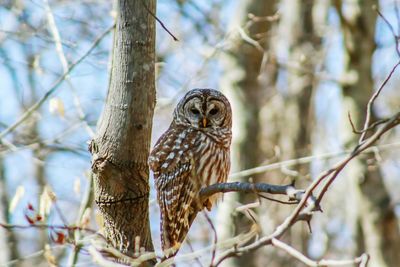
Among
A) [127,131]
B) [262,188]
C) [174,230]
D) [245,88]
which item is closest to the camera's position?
[262,188]

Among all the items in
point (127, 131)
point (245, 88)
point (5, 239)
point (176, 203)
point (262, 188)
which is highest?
point (245, 88)

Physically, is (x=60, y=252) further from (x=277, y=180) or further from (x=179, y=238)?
(x=179, y=238)

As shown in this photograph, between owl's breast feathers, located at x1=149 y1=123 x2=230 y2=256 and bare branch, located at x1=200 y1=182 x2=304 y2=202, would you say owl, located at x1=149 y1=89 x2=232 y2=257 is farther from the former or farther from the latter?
bare branch, located at x1=200 y1=182 x2=304 y2=202

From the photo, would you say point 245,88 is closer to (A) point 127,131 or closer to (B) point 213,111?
(B) point 213,111

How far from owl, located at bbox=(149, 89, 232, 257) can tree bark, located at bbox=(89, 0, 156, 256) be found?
123 cm

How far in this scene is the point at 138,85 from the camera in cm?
397

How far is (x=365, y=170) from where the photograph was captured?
875cm

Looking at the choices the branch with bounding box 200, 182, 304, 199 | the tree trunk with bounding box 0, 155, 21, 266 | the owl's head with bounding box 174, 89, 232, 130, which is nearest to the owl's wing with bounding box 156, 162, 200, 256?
the owl's head with bounding box 174, 89, 232, 130

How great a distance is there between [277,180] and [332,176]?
9141 millimetres

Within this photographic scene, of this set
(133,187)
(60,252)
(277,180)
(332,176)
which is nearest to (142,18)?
(133,187)

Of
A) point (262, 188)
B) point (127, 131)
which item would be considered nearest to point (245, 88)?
point (127, 131)

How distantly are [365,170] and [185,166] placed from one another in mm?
3699

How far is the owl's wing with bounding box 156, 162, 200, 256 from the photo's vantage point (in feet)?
18.3

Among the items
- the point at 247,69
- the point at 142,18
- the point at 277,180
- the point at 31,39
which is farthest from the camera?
the point at 277,180
